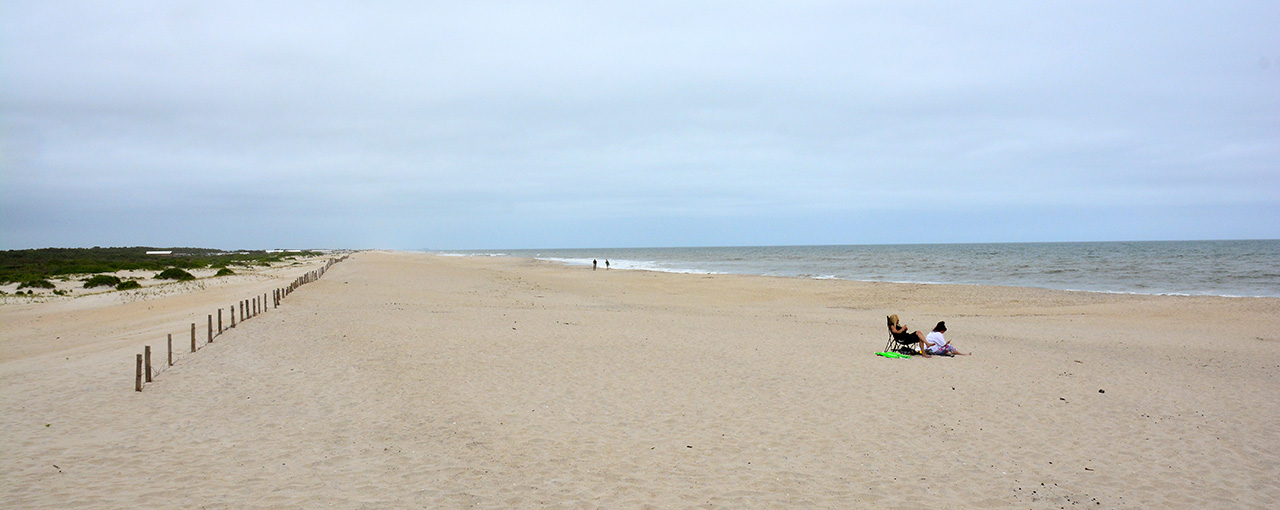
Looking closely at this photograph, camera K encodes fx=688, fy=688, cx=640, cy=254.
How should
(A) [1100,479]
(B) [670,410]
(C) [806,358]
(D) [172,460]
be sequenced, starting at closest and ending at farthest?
(A) [1100,479]
(D) [172,460]
(B) [670,410]
(C) [806,358]

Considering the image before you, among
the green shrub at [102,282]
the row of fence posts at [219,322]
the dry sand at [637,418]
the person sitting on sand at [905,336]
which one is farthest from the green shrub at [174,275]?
the person sitting on sand at [905,336]

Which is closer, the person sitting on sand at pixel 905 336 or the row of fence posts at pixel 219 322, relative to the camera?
the row of fence posts at pixel 219 322

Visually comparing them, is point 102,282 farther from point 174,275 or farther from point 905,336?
point 905,336

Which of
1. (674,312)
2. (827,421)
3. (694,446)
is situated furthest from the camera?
(674,312)

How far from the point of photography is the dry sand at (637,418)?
7145 millimetres

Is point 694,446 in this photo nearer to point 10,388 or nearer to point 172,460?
point 172,460

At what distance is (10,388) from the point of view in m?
12.1

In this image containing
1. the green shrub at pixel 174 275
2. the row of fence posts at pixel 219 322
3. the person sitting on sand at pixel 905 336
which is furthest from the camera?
the green shrub at pixel 174 275

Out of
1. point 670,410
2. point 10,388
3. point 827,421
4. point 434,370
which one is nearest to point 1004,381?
point 827,421

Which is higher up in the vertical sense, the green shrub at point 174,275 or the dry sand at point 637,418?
the green shrub at point 174,275

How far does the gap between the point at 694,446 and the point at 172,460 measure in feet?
20.1

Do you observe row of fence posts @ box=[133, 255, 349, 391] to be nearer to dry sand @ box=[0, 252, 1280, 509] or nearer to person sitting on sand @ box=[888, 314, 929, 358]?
dry sand @ box=[0, 252, 1280, 509]

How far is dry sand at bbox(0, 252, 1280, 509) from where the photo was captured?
7.14 m

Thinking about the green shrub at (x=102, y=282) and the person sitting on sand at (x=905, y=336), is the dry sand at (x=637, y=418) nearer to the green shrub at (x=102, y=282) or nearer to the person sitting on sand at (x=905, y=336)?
the person sitting on sand at (x=905, y=336)
